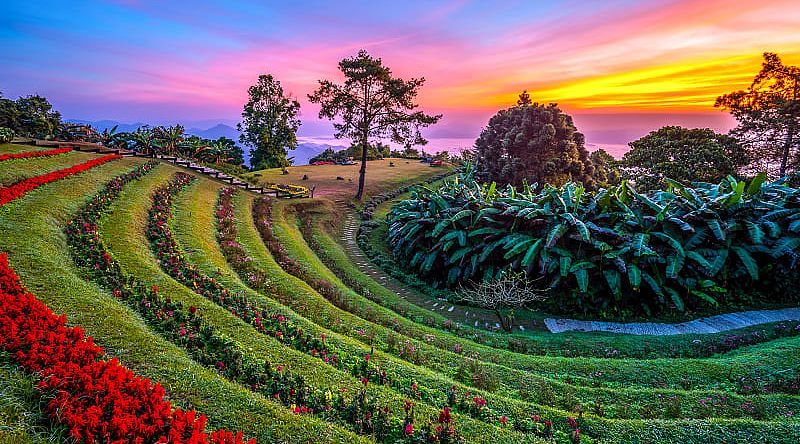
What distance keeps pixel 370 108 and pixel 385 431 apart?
27.8 metres

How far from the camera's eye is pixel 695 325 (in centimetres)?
1206

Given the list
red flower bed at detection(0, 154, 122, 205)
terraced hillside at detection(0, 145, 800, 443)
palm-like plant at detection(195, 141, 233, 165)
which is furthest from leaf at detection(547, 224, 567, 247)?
palm-like plant at detection(195, 141, 233, 165)

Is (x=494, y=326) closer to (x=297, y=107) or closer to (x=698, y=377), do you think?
(x=698, y=377)

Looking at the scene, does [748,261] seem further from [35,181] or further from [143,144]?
[143,144]

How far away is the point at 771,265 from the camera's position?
1317cm

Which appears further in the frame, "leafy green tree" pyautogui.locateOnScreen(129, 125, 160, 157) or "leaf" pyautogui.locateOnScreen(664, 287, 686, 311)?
"leafy green tree" pyautogui.locateOnScreen(129, 125, 160, 157)

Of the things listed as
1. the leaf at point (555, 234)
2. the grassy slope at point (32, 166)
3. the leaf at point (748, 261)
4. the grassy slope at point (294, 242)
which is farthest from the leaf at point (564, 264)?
the grassy slope at point (32, 166)

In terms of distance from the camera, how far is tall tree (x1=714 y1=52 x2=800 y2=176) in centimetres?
2366

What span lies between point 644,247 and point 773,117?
71.2 ft

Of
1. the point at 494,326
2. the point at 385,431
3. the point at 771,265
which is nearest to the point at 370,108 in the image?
the point at 494,326

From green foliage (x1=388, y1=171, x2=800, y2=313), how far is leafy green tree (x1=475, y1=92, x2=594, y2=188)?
11576 millimetres

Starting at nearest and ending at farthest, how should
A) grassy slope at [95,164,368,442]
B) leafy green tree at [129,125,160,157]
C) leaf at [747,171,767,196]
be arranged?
grassy slope at [95,164,368,442], leaf at [747,171,767,196], leafy green tree at [129,125,160,157]

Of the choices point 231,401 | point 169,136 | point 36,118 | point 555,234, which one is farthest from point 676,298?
point 36,118

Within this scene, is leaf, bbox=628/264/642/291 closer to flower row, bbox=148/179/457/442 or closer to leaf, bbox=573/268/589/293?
leaf, bbox=573/268/589/293
